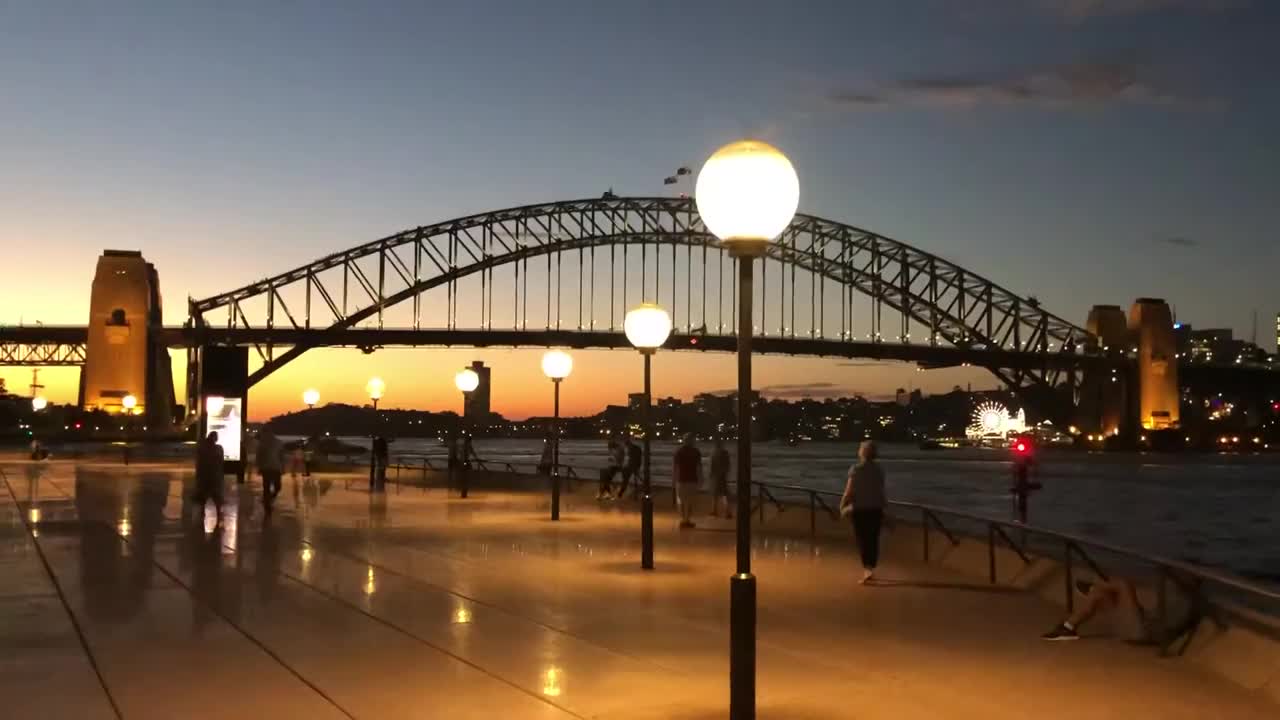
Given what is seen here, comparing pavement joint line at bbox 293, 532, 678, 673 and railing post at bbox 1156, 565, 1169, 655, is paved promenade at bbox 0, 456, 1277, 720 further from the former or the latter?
railing post at bbox 1156, 565, 1169, 655

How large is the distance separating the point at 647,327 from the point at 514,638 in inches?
266

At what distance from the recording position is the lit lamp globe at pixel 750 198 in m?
6.62

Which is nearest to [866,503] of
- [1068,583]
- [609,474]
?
[1068,583]

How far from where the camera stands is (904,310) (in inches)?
4166

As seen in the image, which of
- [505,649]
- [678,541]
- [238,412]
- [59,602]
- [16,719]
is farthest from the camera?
[238,412]

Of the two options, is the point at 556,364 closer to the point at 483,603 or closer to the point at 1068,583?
the point at 483,603

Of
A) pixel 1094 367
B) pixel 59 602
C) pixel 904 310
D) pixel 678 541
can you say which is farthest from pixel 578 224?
pixel 59 602

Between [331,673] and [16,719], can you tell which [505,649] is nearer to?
[331,673]

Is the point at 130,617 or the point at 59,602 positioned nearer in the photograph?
the point at 130,617

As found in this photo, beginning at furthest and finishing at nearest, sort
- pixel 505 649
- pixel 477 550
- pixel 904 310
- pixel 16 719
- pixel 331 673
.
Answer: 1. pixel 904 310
2. pixel 477 550
3. pixel 505 649
4. pixel 331 673
5. pixel 16 719

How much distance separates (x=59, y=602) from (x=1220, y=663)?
334 inches

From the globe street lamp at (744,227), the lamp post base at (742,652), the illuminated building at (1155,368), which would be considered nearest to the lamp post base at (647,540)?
the globe street lamp at (744,227)

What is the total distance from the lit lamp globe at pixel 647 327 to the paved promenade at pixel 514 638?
2374 millimetres

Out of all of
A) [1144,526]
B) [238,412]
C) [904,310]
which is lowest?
[1144,526]
